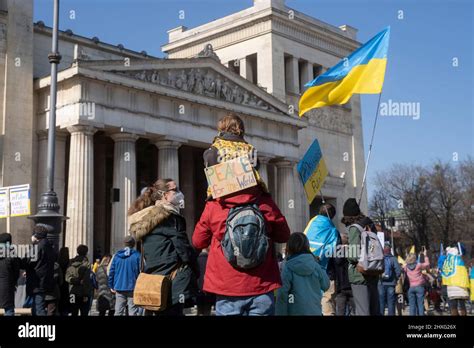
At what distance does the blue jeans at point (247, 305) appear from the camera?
529 centimetres

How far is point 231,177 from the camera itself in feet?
17.8

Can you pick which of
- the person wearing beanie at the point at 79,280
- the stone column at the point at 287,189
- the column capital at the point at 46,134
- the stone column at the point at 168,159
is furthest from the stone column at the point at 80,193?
the person wearing beanie at the point at 79,280

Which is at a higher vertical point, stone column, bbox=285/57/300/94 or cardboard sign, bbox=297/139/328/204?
stone column, bbox=285/57/300/94

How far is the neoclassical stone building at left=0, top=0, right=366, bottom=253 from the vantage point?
2891cm

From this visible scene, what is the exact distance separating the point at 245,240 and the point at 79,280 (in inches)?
332

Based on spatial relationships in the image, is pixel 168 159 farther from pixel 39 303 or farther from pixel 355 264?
pixel 355 264

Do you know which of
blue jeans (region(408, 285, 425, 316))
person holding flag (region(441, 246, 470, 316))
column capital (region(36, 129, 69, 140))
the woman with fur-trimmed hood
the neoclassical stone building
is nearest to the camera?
the woman with fur-trimmed hood

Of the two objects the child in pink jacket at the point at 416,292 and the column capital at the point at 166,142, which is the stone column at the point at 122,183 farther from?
the child in pink jacket at the point at 416,292

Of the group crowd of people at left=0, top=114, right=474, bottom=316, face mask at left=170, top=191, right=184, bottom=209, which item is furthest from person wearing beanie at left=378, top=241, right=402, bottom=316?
face mask at left=170, top=191, right=184, bottom=209

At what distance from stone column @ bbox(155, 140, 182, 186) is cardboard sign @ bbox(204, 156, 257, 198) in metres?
26.6

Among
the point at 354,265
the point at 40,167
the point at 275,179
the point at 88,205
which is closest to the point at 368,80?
the point at 354,265

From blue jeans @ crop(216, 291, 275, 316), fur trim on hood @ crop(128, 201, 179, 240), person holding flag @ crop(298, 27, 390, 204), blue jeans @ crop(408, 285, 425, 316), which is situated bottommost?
blue jeans @ crop(408, 285, 425, 316)

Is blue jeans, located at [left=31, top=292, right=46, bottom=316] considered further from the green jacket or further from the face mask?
the green jacket

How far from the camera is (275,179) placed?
40.1m
